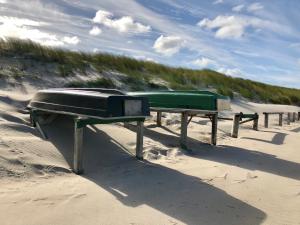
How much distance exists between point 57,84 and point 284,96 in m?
18.9

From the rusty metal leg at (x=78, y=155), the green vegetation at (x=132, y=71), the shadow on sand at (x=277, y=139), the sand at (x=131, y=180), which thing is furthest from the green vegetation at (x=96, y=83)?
the rusty metal leg at (x=78, y=155)

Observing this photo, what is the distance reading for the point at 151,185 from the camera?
601cm

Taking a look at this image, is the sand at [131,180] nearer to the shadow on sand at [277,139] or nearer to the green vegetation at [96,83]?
the shadow on sand at [277,139]

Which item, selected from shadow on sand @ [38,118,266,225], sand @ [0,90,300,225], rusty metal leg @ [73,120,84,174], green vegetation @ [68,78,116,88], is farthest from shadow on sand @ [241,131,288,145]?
rusty metal leg @ [73,120,84,174]

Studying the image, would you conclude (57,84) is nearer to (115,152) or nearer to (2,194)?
(115,152)

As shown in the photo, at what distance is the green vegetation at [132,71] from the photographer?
13906mm

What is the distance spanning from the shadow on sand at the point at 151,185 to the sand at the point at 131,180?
0.5 inches

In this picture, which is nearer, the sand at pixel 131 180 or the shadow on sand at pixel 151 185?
the sand at pixel 131 180

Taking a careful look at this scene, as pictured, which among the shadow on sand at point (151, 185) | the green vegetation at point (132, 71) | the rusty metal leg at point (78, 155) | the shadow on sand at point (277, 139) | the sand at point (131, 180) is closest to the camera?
the sand at point (131, 180)

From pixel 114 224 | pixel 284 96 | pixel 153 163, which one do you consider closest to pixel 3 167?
pixel 114 224

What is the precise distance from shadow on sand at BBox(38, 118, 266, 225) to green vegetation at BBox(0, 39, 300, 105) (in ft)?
19.8

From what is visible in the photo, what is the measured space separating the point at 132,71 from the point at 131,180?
11555mm

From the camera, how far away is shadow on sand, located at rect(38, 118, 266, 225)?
5.05m

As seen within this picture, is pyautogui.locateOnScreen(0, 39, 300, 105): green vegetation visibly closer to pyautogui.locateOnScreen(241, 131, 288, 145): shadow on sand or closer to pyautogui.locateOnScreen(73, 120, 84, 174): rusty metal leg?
pyautogui.locateOnScreen(241, 131, 288, 145): shadow on sand
